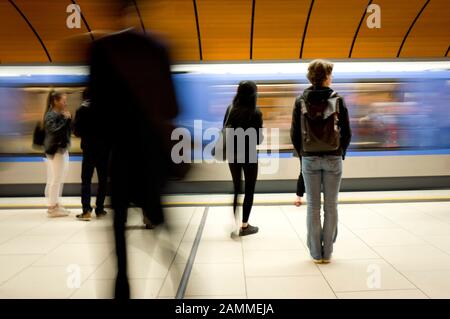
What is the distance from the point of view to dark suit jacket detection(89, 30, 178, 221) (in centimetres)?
182

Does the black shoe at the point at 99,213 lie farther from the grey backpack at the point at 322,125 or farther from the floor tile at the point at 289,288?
the grey backpack at the point at 322,125

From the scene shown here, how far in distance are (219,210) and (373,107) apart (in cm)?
347

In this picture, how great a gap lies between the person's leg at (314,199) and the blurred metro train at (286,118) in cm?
339

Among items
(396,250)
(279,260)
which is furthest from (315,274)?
(396,250)

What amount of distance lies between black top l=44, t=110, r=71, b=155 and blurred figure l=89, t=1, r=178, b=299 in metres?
3.43

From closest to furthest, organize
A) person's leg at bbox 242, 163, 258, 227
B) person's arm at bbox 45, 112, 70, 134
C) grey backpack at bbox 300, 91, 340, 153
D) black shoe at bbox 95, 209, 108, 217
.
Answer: grey backpack at bbox 300, 91, 340, 153 < person's leg at bbox 242, 163, 258, 227 < person's arm at bbox 45, 112, 70, 134 < black shoe at bbox 95, 209, 108, 217

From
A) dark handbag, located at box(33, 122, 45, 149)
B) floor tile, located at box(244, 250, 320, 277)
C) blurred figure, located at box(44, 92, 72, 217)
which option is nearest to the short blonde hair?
floor tile, located at box(244, 250, 320, 277)

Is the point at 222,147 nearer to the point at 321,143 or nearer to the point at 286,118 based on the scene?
the point at 321,143

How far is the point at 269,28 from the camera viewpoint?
7238 millimetres

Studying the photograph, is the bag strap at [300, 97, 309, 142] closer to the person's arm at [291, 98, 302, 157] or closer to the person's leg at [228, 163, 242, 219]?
the person's arm at [291, 98, 302, 157]

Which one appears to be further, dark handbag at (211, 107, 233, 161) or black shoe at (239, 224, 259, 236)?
black shoe at (239, 224, 259, 236)

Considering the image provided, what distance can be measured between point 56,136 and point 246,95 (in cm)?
269
